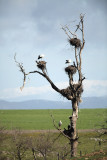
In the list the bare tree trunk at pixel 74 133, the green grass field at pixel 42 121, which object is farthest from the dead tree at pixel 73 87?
the green grass field at pixel 42 121

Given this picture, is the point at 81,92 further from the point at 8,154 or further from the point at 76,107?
the point at 8,154

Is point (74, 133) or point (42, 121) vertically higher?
point (74, 133)

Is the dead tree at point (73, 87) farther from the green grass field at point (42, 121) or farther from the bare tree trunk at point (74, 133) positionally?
the green grass field at point (42, 121)

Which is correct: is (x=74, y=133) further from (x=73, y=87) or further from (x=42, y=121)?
(x=42, y=121)

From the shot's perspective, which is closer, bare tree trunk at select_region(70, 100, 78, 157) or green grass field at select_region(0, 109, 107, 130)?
bare tree trunk at select_region(70, 100, 78, 157)

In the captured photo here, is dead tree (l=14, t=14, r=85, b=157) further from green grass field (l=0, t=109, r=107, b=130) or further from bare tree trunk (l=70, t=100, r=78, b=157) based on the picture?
Answer: green grass field (l=0, t=109, r=107, b=130)

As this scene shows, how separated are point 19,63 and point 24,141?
17761 millimetres

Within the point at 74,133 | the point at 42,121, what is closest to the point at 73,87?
the point at 74,133

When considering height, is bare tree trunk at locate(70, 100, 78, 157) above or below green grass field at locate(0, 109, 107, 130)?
above

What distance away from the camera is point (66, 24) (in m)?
20.5

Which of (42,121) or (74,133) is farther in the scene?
(42,121)

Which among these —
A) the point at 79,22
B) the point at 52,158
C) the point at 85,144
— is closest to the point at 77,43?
the point at 79,22

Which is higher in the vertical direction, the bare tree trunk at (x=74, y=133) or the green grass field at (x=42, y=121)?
the bare tree trunk at (x=74, y=133)

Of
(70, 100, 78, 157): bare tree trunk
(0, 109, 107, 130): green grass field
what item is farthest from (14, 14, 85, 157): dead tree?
(0, 109, 107, 130): green grass field
